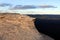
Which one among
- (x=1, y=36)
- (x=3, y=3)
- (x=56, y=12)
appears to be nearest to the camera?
(x=1, y=36)

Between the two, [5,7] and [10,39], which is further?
[5,7]

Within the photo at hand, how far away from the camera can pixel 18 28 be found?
1.34 m

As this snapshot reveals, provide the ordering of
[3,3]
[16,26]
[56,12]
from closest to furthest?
[16,26]
[56,12]
[3,3]

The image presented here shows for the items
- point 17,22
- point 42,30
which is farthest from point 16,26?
point 42,30

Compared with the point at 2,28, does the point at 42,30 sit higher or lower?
lower

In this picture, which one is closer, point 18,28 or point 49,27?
point 18,28

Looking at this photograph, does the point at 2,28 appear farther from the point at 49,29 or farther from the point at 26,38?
the point at 49,29

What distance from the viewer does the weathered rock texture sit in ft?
4.22

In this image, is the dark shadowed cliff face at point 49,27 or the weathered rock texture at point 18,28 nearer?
the weathered rock texture at point 18,28

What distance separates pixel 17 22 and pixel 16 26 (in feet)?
0.16

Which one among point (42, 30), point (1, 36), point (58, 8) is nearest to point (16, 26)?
point (1, 36)

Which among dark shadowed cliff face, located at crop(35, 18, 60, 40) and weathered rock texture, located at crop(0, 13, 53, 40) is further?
dark shadowed cliff face, located at crop(35, 18, 60, 40)

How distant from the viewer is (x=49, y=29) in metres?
1.51

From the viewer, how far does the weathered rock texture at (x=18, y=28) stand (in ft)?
4.22
